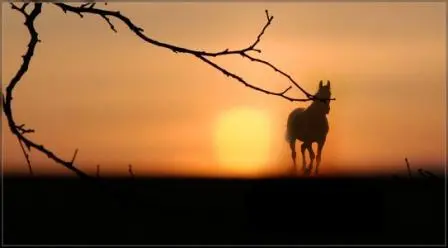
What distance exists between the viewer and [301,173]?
13.7 feet

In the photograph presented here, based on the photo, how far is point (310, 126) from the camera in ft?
13.2

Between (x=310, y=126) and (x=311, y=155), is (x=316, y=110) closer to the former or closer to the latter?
(x=310, y=126)

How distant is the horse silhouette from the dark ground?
0.43 feet

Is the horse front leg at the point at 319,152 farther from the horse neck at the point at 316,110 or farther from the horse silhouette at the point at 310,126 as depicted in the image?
the horse neck at the point at 316,110

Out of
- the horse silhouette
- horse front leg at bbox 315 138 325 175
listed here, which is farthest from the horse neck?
horse front leg at bbox 315 138 325 175

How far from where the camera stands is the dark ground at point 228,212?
13.3 feet

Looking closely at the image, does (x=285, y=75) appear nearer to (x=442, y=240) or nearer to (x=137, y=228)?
(x=442, y=240)

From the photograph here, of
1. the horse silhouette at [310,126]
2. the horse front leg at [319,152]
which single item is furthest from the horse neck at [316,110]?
the horse front leg at [319,152]

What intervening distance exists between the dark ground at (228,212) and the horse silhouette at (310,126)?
0.13m

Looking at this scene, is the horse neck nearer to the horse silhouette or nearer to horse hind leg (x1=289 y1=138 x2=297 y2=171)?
the horse silhouette

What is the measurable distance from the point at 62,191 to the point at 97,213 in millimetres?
2584

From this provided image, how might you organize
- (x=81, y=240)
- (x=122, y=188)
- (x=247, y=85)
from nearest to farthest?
1. (x=122, y=188)
2. (x=247, y=85)
3. (x=81, y=240)

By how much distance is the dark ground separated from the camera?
4.04m

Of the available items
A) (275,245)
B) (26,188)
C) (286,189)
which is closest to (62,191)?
(26,188)
